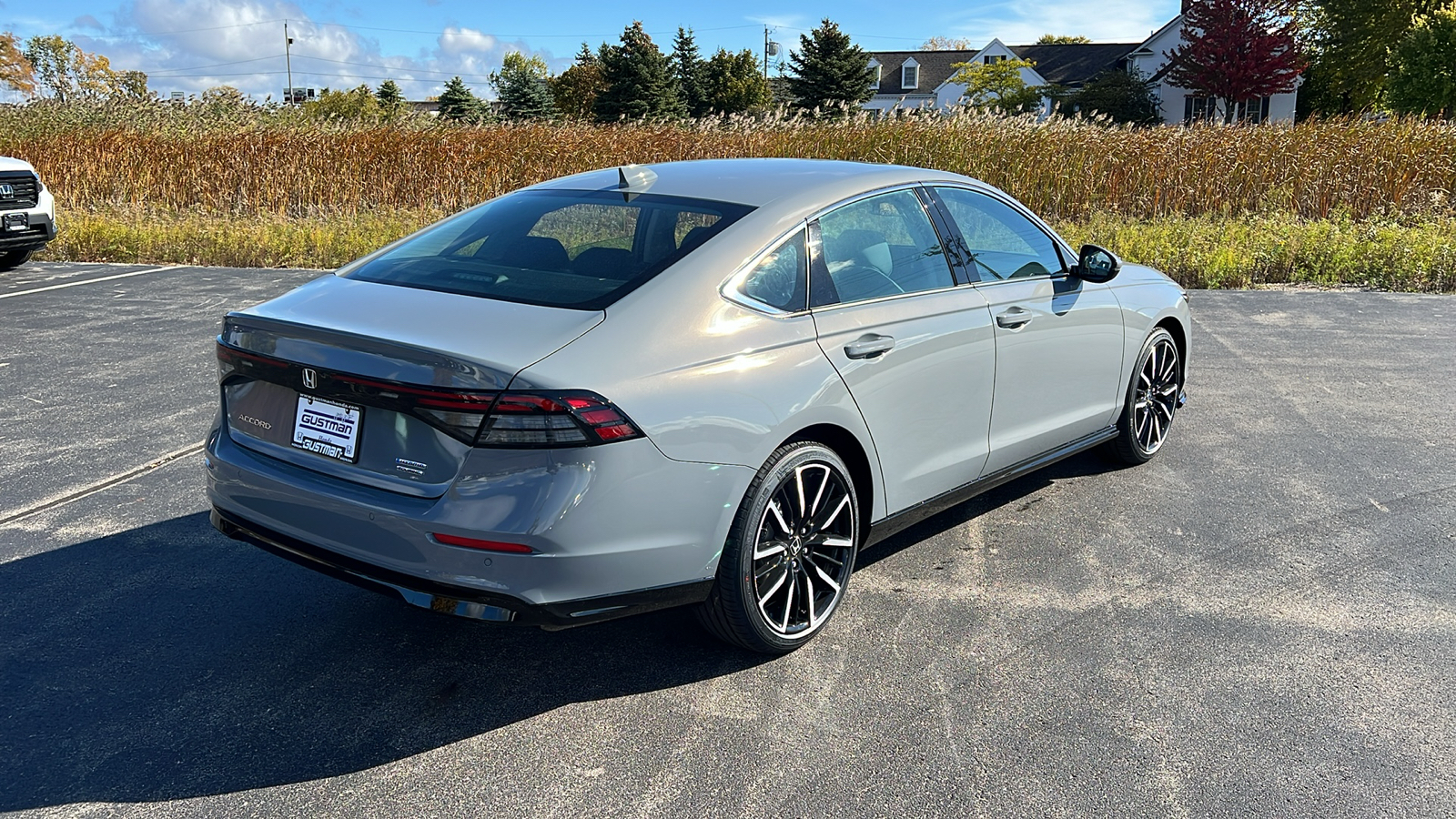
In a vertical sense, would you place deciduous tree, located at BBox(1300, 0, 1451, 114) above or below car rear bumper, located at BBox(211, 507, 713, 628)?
above

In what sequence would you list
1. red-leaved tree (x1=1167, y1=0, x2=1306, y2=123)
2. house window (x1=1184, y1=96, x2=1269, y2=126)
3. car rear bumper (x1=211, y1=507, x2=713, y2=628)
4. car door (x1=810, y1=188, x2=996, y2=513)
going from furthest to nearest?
house window (x1=1184, y1=96, x2=1269, y2=126) < red-leaved tree (x1=1167, y1=0, x2=1306, y2=123) < car door (x1=810, y1=188, x2=996, y2=513) < car rear bumper (x1=211, y1=507, x2=713, y2=628)

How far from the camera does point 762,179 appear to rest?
4016 millimetres

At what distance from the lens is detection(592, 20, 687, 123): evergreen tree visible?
181 feet

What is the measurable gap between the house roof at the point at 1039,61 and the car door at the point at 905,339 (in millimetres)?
68361

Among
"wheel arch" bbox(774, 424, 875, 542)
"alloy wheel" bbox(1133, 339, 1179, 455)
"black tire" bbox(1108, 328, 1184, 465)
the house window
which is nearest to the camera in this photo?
"wheel arch" bbox(774, 424, 875, 542)

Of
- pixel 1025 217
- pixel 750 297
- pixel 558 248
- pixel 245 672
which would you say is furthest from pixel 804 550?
pixel 1025 217

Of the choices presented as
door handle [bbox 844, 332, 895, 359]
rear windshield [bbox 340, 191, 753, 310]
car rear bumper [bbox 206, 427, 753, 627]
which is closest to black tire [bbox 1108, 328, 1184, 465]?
door handle [bbox 844, 332, 895, 359]

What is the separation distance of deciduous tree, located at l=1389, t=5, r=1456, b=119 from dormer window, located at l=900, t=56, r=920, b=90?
4307 cm

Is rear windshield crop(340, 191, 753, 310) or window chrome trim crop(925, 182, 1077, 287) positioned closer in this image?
rear windshield crop(340, 191, 753, 310)

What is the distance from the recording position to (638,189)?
3971 mm

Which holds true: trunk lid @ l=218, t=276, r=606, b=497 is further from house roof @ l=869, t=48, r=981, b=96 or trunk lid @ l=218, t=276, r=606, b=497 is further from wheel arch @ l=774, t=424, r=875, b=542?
house roof @ l=869, t=48, r=981, b=96

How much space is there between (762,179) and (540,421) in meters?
1.62

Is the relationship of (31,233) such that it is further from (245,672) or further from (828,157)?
(245,672)

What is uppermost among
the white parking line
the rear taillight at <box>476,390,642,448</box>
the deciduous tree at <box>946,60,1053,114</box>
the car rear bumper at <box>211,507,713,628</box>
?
the deciduous tree at <box>946,60,1053,114</box>
